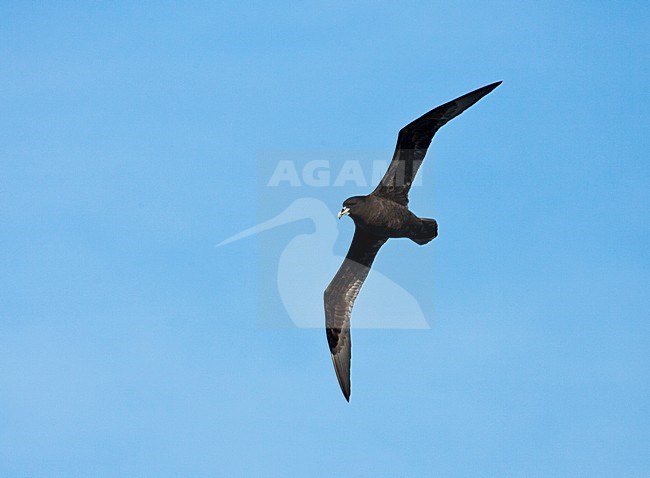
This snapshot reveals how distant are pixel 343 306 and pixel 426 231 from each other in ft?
11.1

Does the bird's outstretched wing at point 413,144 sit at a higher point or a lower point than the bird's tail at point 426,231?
higher

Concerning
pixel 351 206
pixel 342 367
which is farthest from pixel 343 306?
pixel 351 206

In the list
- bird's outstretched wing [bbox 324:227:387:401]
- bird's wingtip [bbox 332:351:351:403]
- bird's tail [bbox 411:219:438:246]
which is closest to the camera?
bird's tail [bbox 411:219:438:246]

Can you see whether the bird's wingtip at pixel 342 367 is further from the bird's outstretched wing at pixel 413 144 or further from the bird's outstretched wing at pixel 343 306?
the bird's outstretched wing at pixel 413 144

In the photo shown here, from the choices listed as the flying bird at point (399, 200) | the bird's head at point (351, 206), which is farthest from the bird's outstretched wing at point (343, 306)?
the bird's head at point (351, 206)

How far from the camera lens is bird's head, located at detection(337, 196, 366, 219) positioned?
2125 cm

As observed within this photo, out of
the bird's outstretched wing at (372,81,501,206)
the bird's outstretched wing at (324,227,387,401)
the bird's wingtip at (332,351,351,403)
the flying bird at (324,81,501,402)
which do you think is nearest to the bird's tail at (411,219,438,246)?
the flying bird at (324,81,501,402)

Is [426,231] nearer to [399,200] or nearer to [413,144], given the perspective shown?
[399,200]

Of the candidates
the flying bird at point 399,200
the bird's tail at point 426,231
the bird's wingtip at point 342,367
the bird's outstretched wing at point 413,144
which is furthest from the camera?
the bird's wingtip at point 342,367

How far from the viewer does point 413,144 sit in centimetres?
2098

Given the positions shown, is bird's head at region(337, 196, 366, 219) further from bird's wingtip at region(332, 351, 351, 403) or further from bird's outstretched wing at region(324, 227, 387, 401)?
bird's wingtip at region(332, 351, 351, 403)

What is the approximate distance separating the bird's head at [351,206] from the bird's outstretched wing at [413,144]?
406 mm

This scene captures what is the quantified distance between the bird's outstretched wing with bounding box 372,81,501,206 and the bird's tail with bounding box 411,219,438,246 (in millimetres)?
632

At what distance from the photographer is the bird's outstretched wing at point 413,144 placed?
67.5 feet
